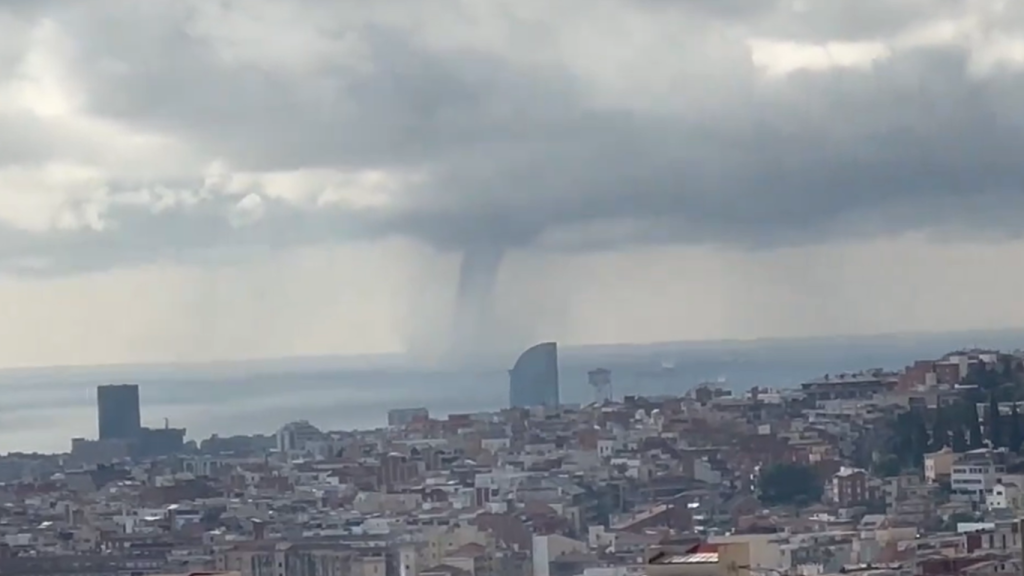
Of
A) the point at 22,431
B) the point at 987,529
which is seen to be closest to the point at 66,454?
the point at 22,431

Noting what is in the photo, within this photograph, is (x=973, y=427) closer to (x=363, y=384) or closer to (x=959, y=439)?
(x=959, y=439)

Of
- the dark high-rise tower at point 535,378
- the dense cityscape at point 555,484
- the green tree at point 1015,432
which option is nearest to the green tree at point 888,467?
the dense cityscape at point 555,484

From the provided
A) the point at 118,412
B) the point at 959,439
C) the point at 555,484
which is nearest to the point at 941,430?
the point at 959,439

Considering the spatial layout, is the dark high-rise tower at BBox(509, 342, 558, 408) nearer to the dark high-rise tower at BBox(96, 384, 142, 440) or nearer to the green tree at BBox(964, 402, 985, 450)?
the dark high-rise tower at BBox(96, 384, 142, 440)

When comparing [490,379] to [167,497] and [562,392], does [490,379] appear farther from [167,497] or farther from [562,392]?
[167,497]

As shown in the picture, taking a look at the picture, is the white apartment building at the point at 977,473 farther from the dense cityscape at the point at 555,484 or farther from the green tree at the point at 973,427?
the green tree at the point at 973,427

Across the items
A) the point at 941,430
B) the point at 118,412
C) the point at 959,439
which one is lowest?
the point at 959,439
